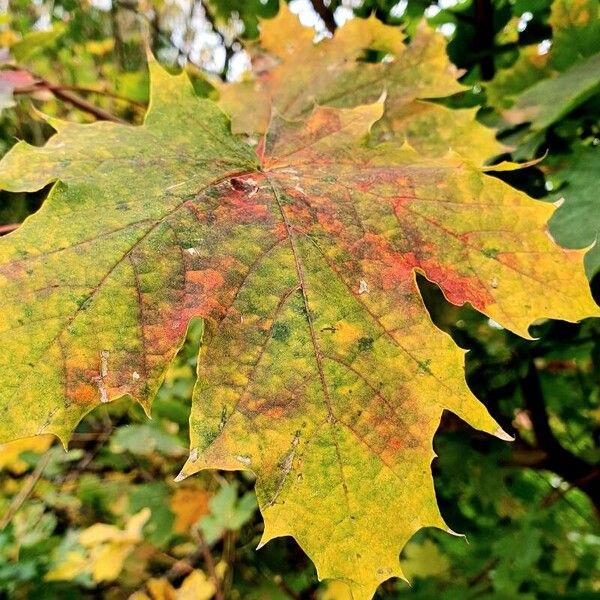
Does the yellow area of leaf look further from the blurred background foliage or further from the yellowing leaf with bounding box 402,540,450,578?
the yellowing leaf with bounding box 402,540,450,578

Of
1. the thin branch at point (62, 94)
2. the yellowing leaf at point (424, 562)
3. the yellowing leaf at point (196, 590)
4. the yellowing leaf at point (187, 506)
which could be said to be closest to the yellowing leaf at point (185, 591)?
the yellowing leaf at point (196, 590)

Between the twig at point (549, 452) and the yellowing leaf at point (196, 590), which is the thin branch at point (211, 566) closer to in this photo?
the yellowing leaf at point (196, 590)

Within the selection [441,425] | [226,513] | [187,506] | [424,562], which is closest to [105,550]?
[187,506]

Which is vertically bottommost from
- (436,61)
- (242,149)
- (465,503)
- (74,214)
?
(465,503)

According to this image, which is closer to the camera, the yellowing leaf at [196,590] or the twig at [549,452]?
the twig at [549,452]

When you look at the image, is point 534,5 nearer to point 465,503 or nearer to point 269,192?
point 269,192

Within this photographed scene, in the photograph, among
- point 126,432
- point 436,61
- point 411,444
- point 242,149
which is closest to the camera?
point 411,444

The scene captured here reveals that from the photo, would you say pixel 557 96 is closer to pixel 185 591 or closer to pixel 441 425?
pixel 441 425

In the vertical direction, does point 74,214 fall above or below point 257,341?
above

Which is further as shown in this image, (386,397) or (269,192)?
(269,192)

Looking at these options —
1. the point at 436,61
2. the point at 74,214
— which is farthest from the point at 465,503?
the point at 74,214
